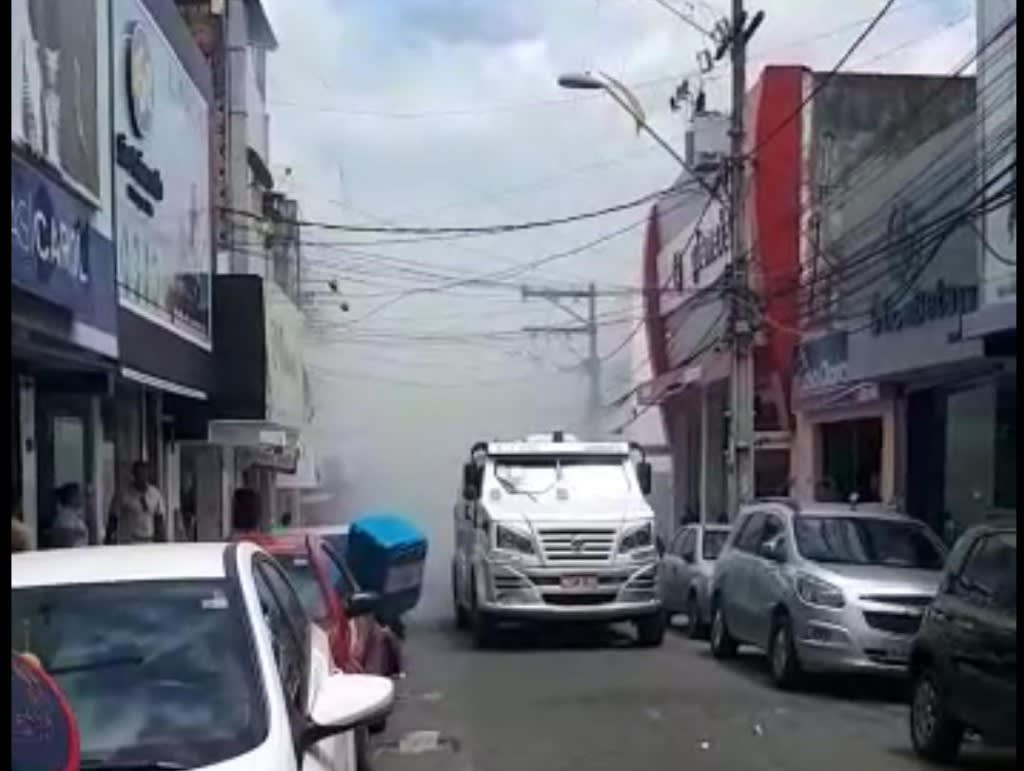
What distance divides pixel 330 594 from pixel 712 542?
14153 millimetres

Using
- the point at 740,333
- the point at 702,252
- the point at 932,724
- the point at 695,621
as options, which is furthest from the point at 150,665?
the point at 702,252

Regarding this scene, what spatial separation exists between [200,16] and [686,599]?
1348 cm

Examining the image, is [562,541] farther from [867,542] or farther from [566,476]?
[867,542]

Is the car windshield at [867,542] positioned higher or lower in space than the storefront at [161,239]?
lower

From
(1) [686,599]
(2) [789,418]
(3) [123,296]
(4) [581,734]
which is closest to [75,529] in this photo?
(3) [123,296]

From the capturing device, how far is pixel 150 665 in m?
5.50

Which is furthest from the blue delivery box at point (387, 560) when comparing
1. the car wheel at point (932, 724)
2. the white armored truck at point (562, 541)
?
the white armored truck at point (562, 541)

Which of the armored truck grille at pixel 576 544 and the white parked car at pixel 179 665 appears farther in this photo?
the armored truck grille at pixel 576 544

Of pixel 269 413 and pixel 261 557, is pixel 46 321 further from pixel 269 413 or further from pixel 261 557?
pixel 269 413

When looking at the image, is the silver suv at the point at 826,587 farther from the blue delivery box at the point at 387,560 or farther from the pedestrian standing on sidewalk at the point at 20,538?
the pedestrian standing on sidewalk at the point at 20,538

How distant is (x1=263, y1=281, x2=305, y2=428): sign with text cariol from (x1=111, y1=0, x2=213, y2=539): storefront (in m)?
1.38

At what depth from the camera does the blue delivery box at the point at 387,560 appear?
13.9 m

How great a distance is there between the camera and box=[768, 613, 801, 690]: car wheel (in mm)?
15250

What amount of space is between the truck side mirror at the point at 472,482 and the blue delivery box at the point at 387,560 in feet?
23.4
